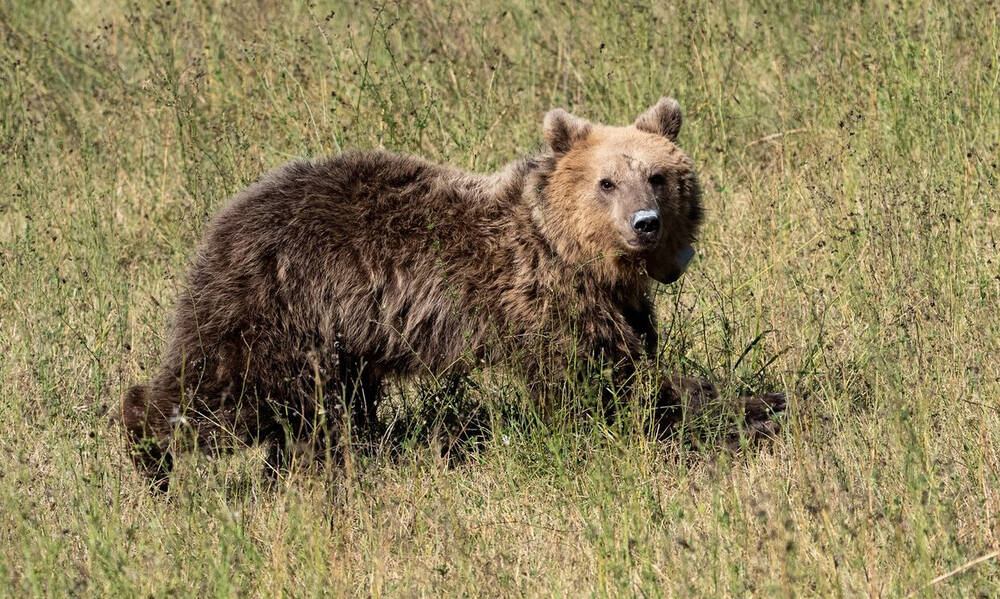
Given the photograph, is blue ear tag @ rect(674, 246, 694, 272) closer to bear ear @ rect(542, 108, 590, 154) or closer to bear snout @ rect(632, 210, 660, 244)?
bear snout @ rect(632, 210, 660, 244)

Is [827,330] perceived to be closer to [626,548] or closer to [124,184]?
[626,548]

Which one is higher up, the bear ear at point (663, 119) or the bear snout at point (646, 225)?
the bear ear at point (663, 119)

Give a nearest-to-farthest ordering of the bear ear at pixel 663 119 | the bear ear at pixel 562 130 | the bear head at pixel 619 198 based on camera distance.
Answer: the bear head at pixel 619 198, the bear ear at pixel 562 130, the bear ear at pixel 663 119

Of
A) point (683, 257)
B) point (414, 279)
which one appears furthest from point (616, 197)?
point (414, 279)

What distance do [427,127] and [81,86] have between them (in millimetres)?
3078

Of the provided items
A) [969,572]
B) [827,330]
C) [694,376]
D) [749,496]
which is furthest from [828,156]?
[969,572]

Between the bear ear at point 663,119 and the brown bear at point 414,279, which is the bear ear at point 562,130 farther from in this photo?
the bear ear at point 663,119

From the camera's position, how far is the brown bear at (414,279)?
18.5 feet

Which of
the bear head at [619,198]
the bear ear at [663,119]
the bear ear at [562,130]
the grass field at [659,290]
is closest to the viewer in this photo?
the grass field at [659,290]

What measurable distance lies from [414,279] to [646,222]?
3.68 ft

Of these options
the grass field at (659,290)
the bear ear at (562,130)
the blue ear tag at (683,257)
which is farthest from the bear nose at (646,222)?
the grass field at (659,290)

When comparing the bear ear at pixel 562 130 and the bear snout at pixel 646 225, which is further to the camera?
the bear ear at pixel 562 130

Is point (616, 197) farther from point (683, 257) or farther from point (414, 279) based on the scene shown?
point (414, 279)

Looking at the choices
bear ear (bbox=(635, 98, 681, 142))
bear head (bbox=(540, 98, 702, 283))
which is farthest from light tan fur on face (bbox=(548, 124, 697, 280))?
bear ear (bbox=(635, 98, 681, 142))
